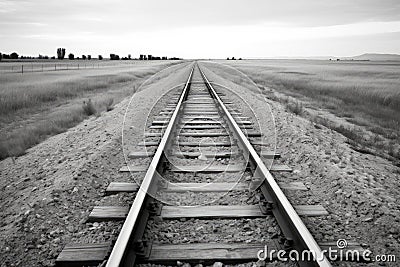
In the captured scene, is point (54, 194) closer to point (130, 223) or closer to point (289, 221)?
point (130, 223)

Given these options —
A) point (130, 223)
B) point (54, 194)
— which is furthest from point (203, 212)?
point (54, 194)

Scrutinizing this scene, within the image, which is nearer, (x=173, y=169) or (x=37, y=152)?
(x=173, y=169)

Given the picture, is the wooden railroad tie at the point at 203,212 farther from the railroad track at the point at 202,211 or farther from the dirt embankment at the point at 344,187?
the dirt embankment at the point at 344,187

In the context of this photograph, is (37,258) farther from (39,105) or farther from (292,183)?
(39,105)

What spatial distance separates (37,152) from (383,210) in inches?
213

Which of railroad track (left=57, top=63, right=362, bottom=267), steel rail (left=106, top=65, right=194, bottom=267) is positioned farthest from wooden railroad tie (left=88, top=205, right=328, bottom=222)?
steel rail (left=106, top=65, right=194, bottom=267)

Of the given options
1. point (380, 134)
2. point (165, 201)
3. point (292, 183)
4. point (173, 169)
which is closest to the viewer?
point (165, 201)

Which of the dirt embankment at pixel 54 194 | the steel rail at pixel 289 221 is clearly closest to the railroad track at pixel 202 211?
the steel rail at pixel 289 221

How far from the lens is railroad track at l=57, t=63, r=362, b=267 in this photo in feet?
8.11

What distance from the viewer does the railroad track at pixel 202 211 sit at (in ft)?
8.11

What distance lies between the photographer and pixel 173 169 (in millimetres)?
4203

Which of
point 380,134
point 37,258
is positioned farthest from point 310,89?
point 37,258

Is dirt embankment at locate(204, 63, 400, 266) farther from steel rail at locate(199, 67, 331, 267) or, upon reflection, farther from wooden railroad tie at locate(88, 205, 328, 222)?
steel rail at locate(199, 67, 331, 267)

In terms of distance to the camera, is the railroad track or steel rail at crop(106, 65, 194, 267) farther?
the railroad track
